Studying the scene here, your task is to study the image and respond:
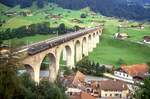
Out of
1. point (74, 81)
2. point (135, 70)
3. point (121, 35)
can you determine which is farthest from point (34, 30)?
point (74, 81)

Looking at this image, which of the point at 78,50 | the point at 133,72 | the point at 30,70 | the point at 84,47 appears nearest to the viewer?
the point at 30,70

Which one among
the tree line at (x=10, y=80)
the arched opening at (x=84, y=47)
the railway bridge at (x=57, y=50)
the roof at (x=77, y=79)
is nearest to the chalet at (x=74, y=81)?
the roof at (x=77, y=79)

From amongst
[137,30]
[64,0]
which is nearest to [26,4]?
[64,0]

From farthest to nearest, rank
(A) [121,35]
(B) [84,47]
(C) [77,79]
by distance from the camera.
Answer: (A) [121,35], (B) [84,47], (C) [77,79]

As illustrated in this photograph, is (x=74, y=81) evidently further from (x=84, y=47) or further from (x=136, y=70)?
(x=84, y=47)

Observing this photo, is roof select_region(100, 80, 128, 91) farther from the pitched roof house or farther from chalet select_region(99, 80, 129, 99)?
the pitched roof house

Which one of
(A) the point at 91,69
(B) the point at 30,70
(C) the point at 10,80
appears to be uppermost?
(C) the point at 10,80

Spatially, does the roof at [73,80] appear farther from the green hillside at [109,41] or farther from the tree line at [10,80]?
the tree line at [10,80]

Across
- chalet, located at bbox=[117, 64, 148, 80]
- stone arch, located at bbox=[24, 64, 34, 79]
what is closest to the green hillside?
stone arch, located at bbox=[24, 64, 34, 79]
